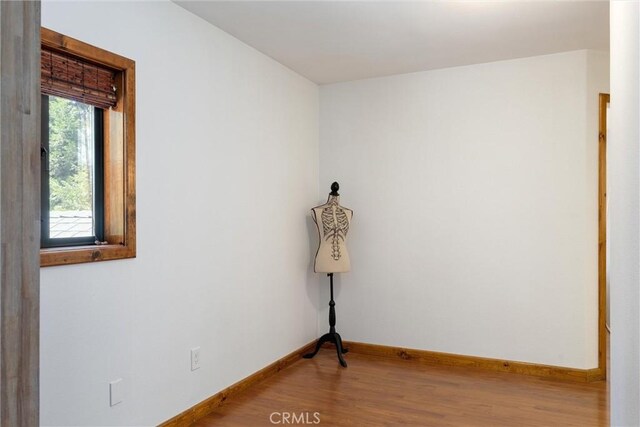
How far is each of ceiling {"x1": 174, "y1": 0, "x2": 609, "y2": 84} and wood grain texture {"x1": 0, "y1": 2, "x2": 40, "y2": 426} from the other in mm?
1745

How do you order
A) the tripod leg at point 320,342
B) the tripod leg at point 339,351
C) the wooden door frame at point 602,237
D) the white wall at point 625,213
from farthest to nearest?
1. the tripod leg at point 320,342
2. the tripod leg at point 339,351
3. the wooden door frame at point 602,237
4. the white wall at point 625,213

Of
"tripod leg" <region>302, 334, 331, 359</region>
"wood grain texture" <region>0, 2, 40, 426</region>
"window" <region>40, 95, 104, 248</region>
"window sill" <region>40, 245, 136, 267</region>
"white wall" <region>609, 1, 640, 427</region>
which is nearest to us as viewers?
"wood grain texture" <region>0, 2, 40, 426</region>

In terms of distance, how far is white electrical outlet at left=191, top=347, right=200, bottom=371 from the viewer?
2.79 m

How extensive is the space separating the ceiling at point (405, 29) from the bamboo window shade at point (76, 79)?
2.34 ft

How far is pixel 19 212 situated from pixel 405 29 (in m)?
2.61

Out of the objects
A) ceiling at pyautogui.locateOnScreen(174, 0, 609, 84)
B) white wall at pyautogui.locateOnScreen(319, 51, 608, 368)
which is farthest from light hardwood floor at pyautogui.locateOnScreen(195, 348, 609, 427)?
ceiling at pyautogui.locateOnScreen(174, 0, 609, 84)

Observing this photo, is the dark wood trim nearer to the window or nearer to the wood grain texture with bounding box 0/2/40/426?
the window

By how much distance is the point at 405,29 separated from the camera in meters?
3.03

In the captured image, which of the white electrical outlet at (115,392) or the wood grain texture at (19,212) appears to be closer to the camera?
the wood grain texture at (19,212)

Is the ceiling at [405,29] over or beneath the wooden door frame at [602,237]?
over

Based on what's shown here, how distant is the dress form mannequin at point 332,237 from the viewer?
12.6 feet

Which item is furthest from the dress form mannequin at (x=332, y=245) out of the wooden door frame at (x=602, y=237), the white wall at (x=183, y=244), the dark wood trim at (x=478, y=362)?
the wooden door frame at (x=602, y=237)

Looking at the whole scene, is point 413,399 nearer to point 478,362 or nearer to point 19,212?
point 478,362

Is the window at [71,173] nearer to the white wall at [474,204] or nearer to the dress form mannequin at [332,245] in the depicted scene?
the dress form mannequin at [332,245]
